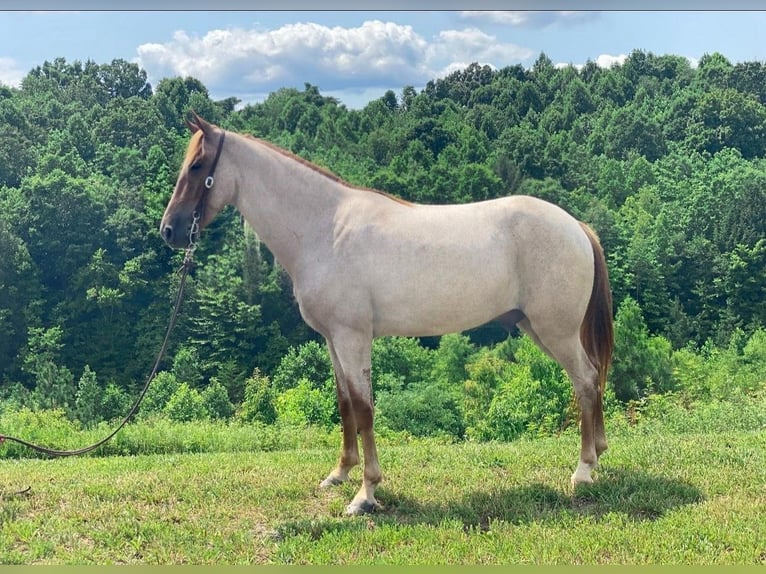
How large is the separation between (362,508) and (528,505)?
42.1 inches

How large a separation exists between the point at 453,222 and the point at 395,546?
6.85 feet

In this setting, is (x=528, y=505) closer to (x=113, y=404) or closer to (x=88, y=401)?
(x=88, y=401)

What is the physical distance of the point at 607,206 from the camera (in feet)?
177

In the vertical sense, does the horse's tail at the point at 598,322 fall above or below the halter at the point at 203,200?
below

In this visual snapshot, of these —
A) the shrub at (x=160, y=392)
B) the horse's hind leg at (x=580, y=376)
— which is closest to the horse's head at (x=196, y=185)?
the horse's hind leg at (x=580, y=376)

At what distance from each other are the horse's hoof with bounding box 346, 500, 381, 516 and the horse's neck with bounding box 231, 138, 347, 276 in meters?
1.61

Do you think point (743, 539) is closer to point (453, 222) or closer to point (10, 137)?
point (453, 222)

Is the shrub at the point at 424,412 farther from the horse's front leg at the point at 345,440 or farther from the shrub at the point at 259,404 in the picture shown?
the horse's front leg at the point at 345,440

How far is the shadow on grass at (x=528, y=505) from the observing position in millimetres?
4355

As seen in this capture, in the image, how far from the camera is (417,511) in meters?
4.60

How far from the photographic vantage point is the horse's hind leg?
16.1 ft

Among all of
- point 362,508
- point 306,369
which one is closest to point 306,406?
point 306,369

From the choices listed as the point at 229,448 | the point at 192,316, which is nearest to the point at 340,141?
the point at 192,316

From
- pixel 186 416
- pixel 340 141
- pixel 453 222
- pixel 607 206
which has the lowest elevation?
pixel 186 416
